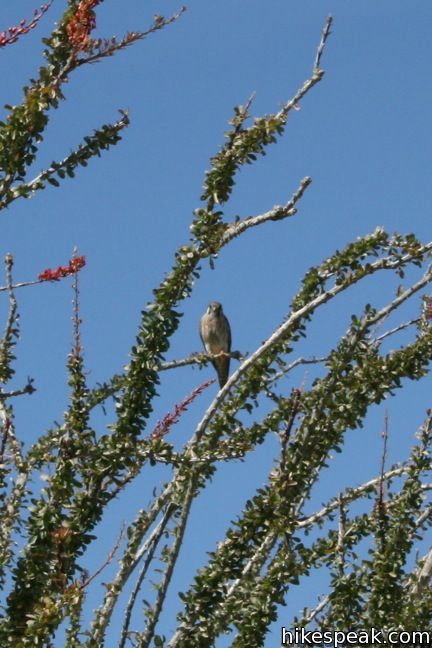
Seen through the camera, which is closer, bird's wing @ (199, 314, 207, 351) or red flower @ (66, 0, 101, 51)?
red flower @ (66, 0, 101, 51)

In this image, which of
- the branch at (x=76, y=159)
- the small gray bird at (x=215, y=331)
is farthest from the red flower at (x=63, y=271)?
the small gray bird at (x=215, y=331)

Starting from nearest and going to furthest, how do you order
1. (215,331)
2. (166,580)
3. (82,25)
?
(166,580), (82,25), (215,331)

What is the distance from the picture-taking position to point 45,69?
6.93 meters

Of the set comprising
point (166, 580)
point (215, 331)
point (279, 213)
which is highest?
point (215, 331)

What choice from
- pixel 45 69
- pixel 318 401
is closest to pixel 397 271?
pixel 318 401

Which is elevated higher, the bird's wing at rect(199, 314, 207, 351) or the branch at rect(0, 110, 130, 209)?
the bird's wing at rect(199, 314, 207, 351)

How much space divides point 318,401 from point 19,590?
1861mm

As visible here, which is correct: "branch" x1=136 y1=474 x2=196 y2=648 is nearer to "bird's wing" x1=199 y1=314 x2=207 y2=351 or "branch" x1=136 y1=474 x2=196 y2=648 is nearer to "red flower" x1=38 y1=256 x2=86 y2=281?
"red flower" x1=38 y1=256 x2=86 y2=281

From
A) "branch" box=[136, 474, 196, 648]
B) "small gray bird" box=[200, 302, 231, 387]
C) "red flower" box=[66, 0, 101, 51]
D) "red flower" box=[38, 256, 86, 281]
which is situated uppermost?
"small gray bird" box=[200, 302, 231, 387]

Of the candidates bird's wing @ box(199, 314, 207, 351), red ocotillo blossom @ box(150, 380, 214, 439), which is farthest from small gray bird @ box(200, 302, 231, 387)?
red ocotillo blossom @ box(150, 380, 214, 439)

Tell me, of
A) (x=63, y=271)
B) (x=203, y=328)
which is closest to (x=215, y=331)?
(x=203, y=328)

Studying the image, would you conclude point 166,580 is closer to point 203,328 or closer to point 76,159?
point 76,159

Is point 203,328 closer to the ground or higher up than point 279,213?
higher up

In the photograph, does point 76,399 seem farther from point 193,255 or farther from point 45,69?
point 45,69
